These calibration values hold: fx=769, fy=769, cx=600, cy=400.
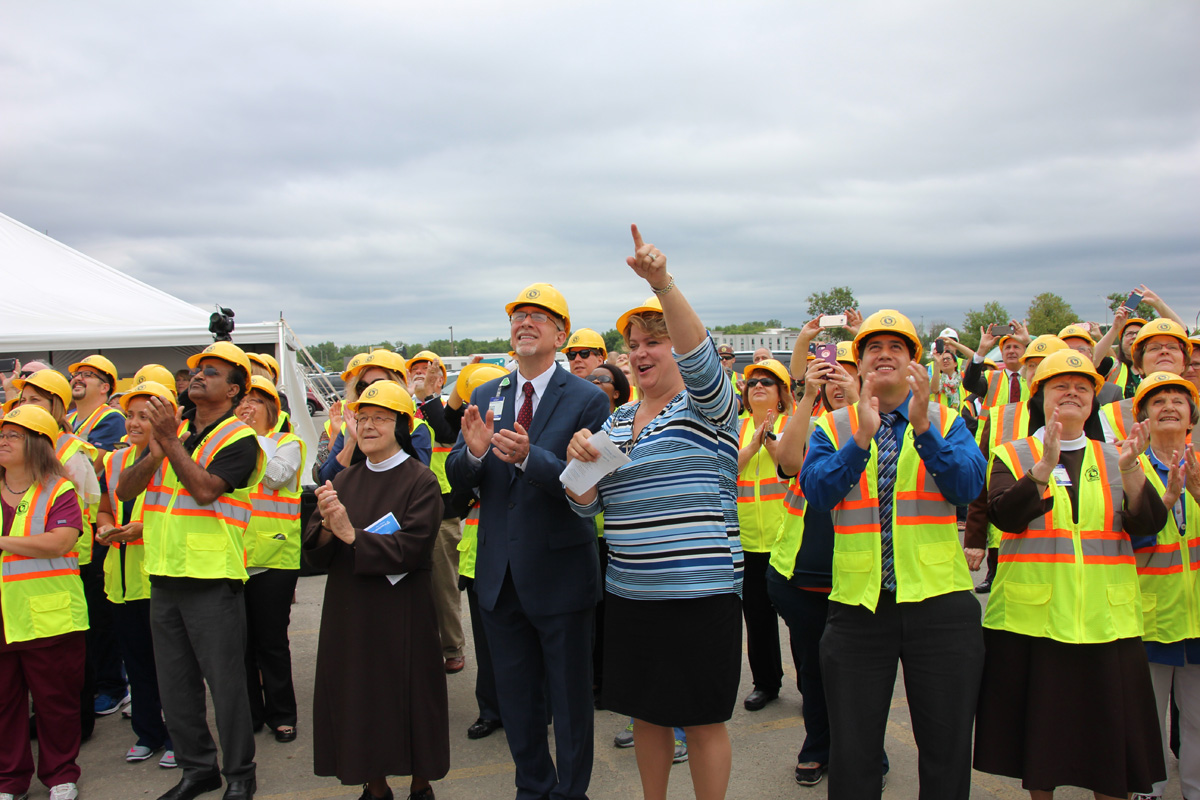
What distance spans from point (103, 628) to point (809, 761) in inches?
186

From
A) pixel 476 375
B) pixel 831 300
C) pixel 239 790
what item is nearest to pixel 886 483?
pixel 476 375

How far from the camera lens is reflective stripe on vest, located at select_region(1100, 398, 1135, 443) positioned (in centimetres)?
433

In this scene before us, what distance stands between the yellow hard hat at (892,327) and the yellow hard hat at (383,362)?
325 centimetres

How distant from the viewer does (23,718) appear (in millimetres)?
3967

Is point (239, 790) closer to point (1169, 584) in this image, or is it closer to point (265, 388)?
point (265, 388)

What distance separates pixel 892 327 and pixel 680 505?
3.55 feet

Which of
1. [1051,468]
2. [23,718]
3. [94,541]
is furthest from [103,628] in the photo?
[1051,468]

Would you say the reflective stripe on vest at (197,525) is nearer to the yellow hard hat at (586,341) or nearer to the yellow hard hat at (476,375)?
the yellow hard hat at (476,375)

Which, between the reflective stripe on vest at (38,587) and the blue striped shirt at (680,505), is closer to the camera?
the blue striped shirt at (680,505)

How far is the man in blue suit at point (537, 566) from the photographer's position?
342cm

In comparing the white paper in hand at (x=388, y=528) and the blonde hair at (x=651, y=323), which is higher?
the blonde hair at (x=651, y=323)

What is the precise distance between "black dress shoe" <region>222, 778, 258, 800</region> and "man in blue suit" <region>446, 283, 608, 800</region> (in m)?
1.46

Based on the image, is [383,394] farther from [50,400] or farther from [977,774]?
[977,774]

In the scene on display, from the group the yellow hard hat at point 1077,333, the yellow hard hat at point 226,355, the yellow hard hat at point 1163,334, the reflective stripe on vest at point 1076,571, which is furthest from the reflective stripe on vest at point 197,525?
the yellow hard hat at point 1077,333
